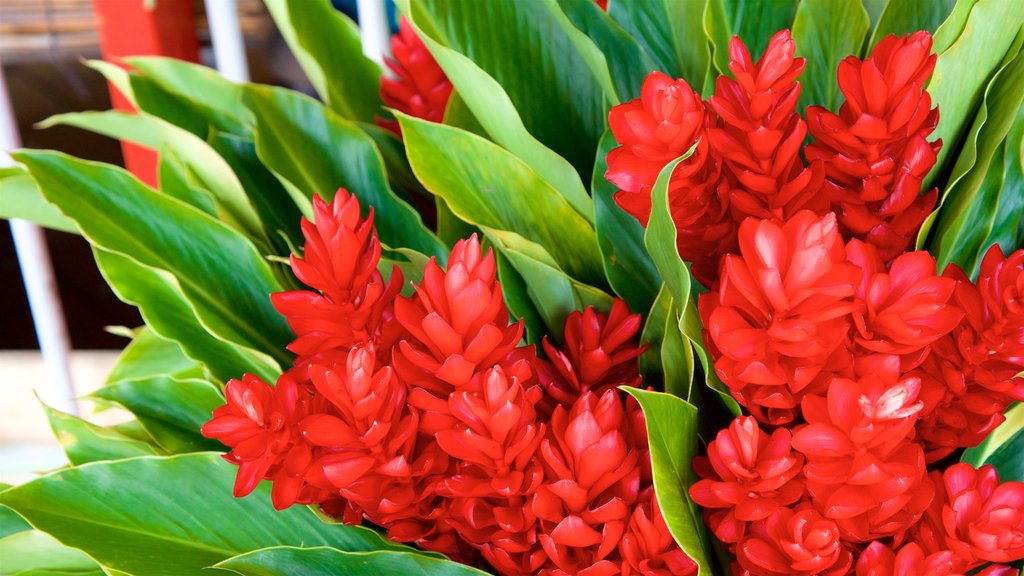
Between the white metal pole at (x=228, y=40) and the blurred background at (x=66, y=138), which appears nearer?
the white metal pole at (x=228, y=40)

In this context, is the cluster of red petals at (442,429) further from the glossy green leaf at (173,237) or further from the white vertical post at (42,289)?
the white vertical post at (42,289)

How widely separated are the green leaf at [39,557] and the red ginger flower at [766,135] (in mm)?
398

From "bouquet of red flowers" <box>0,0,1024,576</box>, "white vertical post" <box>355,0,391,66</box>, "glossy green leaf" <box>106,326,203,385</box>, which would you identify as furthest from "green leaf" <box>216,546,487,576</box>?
"white vertical post" <box>355,0,391,66</box>

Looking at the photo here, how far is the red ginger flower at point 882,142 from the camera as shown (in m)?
0.35

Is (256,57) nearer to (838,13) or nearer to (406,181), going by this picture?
(406,181)

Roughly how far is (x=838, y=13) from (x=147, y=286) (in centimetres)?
43

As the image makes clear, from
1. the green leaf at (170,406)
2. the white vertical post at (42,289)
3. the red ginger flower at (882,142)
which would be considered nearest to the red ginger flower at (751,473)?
the red ginger flower at (882,142)

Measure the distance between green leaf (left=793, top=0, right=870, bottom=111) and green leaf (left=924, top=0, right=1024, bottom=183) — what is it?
69 millimetres

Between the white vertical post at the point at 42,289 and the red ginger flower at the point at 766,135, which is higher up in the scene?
the red ginger flower at the point at 766,135

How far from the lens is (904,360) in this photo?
13.1 inches

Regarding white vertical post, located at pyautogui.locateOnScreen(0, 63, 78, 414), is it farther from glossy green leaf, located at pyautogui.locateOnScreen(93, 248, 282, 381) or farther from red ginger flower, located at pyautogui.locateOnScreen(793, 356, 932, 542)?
red ginger flower, located at pyautogui.locateOnScreen(793, 356, 932, 542)

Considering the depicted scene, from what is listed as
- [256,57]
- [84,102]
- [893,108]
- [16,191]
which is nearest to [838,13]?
[893,108]

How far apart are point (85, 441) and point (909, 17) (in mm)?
542

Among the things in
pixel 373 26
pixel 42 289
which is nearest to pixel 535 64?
pixel 373 26
